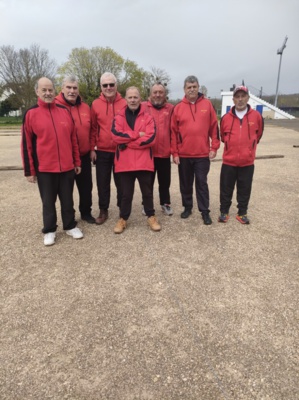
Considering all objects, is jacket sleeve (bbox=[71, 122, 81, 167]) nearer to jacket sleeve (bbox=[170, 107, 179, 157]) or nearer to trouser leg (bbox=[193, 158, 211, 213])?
jacket sleeve (bbox=[170, 107, 179, 157])

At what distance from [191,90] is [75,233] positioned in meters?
2.58

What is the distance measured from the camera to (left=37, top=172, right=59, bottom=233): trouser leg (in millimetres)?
3676

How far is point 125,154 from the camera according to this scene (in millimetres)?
3934

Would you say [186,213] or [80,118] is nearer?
[80,118]

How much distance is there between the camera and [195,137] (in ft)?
13.9

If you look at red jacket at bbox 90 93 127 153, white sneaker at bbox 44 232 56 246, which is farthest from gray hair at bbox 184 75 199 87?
white sneaker at bbox 44 232 56 246

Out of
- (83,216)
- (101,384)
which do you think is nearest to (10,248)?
(83,216)

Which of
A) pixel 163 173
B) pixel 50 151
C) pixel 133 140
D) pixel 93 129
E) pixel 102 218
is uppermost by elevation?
pixel 93 129

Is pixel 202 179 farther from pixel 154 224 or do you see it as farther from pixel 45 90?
pixel 45 90

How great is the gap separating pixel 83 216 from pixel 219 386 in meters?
3.26

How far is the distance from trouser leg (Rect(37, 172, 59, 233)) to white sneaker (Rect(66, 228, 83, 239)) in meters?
0.23

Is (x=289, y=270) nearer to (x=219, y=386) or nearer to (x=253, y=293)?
(x=253, y=293)

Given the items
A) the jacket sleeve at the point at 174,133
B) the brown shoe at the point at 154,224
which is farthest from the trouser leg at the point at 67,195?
the jacket sleeve at the point at 174,133

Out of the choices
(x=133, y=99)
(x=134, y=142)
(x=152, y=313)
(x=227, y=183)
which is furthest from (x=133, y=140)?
(x=152, y=313)
